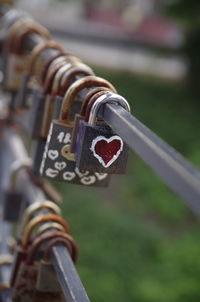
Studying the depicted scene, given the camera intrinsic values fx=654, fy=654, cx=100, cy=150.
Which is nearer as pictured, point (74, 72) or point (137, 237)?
point (74, 72)

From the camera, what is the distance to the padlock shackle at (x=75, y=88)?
46.9 inches

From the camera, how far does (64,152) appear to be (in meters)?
1.28

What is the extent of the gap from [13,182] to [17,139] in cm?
22

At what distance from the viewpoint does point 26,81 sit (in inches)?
69.6

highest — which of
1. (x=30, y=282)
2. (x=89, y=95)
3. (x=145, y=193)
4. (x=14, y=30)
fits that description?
(x=89, y=95)

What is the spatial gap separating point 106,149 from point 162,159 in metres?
0.31

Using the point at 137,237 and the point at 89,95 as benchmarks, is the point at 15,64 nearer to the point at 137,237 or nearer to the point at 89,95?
the point at 89,95

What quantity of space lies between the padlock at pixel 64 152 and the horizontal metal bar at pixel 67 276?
0.48ft

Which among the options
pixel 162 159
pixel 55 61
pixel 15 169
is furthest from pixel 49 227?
pixel 162 159

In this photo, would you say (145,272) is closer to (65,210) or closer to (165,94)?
(65,210)

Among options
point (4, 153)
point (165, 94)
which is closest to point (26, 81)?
point (4, 153)

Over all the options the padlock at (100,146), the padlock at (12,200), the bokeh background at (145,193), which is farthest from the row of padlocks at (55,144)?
the bokeh background at (145,193)

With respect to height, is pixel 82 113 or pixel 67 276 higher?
pixel 82 113

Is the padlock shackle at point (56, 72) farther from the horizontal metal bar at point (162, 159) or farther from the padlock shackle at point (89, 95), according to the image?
Result: the horizontal metal bar at point (162, 159)
